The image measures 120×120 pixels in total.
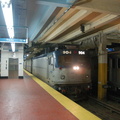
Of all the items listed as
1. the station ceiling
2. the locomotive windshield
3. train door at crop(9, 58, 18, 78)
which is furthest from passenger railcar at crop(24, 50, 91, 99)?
train door at crop(9, 58, 18, 78)

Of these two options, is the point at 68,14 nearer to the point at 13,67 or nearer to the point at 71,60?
the point at 71,60

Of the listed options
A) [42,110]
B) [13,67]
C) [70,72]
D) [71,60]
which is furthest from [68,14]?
[13,67]

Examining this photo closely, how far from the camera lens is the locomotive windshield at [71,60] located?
8430mm

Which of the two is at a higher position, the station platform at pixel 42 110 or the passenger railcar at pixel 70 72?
the passenger railcar at pixel 70 72

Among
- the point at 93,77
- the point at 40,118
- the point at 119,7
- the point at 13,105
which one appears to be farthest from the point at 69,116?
the point at 93,77

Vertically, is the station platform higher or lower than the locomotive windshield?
lower

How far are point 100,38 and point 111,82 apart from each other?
3313mm

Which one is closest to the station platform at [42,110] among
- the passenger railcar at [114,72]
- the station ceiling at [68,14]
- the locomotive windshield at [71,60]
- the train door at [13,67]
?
the locomotive windshield at [71,60]

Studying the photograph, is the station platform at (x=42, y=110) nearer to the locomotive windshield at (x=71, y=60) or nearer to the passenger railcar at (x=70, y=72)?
the passenger railcar at (x=70, y=72)

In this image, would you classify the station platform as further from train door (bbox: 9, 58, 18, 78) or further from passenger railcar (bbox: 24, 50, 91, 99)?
train door (bbox: 9, 58, 18, 78)

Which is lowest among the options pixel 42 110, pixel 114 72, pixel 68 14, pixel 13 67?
pixel 42 110

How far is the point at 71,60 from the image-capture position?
28.2ft

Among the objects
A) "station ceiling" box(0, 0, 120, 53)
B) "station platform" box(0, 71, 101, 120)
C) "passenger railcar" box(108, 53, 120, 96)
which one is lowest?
"station platform" box(0, 71, 101, 120)

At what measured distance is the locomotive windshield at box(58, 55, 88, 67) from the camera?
8430mm
